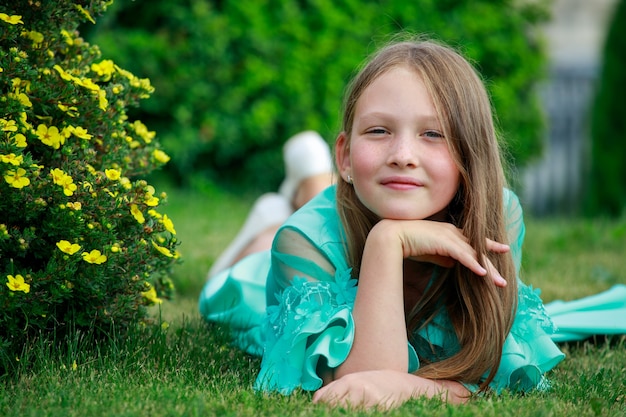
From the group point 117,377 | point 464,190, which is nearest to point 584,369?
point 464,190

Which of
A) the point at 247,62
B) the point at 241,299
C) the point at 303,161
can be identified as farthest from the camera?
the point at 247,62

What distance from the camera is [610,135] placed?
8820mm

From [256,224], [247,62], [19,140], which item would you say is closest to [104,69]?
[19,140]

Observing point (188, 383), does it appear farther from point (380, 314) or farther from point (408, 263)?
point (408, 263)

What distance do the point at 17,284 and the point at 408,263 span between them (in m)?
1.23

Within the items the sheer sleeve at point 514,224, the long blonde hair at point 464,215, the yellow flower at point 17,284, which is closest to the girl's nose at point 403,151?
the long blonde hair at point 464,215

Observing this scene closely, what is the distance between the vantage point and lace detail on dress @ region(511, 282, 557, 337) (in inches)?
109

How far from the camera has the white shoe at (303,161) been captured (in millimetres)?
4887

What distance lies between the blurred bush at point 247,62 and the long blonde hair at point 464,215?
168 inches

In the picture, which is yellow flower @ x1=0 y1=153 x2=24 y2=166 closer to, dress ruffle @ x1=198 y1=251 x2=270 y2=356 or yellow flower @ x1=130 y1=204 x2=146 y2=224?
yellow flower @ x1=130 y1=204 x2=146 y2=224

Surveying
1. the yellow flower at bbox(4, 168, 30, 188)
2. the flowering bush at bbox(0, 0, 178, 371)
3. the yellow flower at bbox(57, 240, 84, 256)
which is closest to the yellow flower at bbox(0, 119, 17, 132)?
the flowering bush at bbox(0, 0, 178, 371)

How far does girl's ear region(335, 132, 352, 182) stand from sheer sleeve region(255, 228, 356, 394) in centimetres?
28

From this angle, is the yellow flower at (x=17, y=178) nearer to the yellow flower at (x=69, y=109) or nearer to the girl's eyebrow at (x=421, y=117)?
the yellow flower at (x=69, y=109)

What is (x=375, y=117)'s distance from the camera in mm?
2590
